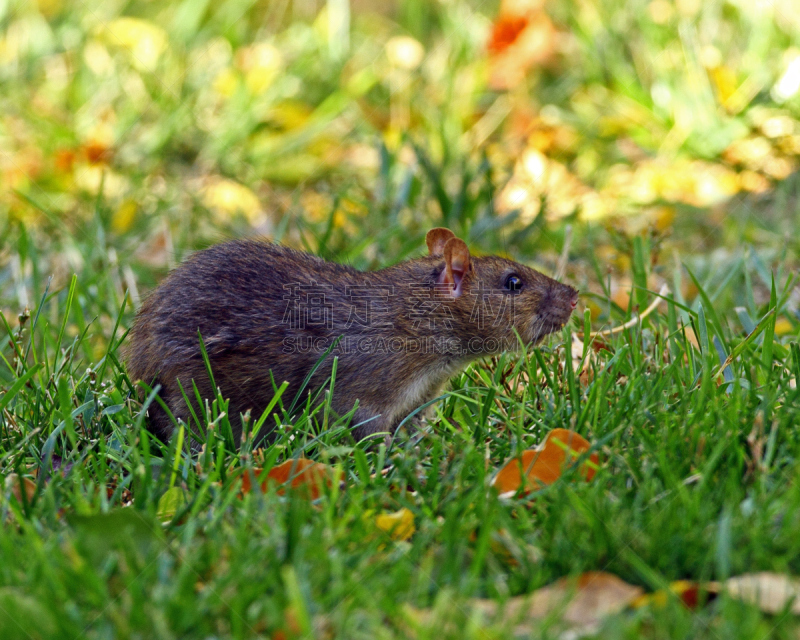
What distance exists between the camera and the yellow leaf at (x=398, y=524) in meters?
2.34

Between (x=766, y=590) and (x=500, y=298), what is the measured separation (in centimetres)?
200

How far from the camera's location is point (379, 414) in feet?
11.3

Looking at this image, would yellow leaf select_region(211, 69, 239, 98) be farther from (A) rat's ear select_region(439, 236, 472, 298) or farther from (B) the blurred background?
(A) rat's ear select_region(439, 236, 472, 298)

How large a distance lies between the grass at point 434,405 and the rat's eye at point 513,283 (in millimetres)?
360

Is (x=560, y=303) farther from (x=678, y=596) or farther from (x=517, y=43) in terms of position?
(x=517, y=43)

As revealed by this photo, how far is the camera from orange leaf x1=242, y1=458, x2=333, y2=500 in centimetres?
257

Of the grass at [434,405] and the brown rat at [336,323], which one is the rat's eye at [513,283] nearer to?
the brown rat at [336,323]

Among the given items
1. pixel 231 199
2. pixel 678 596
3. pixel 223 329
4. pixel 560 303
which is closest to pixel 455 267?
pixel 560 303

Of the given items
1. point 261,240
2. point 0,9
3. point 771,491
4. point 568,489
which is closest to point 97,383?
point 261,240

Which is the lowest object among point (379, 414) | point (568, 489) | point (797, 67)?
point (379, 414)

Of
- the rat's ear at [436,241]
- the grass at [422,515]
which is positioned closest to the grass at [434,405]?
the grass at [422,515]

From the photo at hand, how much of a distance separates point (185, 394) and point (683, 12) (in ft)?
20.4

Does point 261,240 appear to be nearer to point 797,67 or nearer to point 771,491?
point 771,491

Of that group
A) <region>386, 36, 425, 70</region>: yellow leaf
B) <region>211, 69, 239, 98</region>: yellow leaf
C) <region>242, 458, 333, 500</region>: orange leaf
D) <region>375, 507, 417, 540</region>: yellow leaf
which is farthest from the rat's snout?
<region>386, 36, 425, 70</region>: yellow leaf
